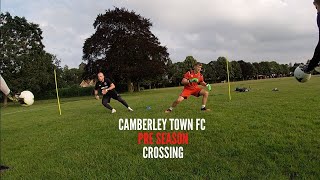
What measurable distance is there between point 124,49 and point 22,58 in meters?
15.6

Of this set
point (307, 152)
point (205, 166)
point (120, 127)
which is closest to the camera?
point (205, 166)

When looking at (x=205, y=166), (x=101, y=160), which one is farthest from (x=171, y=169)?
(x=101, y=160)

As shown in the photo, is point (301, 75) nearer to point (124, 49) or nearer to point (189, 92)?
point (189, 92)

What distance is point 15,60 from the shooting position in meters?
46.5

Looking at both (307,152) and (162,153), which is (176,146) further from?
(307,152)

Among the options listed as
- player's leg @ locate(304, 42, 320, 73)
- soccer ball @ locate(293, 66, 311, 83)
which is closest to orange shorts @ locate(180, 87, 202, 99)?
soccer ball @ locate(293, 66, 311, 83)

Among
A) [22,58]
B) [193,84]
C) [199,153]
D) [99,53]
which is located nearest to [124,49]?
[99,53]

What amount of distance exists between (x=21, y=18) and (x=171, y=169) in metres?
50.4

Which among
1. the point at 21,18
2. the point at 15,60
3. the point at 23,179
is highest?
the point at 21,18

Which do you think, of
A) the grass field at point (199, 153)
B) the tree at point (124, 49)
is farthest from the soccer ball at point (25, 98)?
the tree at point (124, 49)

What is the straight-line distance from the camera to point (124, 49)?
5309 cm

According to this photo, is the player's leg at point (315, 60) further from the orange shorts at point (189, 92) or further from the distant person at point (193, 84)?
the orange shorts at point (189, 92)

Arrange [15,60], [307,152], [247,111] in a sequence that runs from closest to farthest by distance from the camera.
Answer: [307,152] → [247,111] → [15,60]

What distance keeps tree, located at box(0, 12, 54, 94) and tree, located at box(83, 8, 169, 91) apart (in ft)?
24.8
